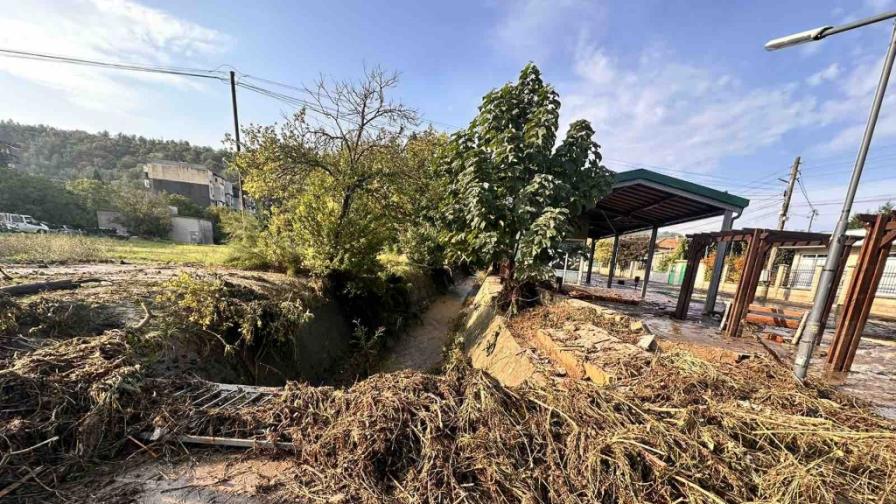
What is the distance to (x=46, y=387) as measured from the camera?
239 cm

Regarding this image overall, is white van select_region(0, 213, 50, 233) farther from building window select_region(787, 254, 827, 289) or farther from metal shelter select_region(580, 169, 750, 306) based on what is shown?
building window select_region(787, 254, 827, 289)

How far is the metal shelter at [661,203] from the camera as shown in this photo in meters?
7.97

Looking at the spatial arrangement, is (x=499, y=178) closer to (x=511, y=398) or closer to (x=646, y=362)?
(x=646, y=362)

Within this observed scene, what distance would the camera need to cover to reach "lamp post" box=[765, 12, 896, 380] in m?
2.98

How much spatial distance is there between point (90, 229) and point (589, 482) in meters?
33.8

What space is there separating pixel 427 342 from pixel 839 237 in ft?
28.1

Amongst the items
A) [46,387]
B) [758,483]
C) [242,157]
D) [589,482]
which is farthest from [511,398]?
[242,157]

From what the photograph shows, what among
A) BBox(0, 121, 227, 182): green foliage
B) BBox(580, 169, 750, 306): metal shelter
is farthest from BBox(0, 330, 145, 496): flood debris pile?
BBox(0, 121, 227, 182): green foliage

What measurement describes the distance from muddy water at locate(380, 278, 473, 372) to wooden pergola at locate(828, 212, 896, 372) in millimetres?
7301

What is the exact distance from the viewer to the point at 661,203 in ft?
31.4

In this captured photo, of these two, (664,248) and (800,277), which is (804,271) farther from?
(664,248)

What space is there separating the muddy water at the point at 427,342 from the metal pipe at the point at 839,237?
6.40 m

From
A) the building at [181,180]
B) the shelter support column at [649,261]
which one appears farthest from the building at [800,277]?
the building at [181,180]

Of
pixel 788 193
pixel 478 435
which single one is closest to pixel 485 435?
pixel 478 435
